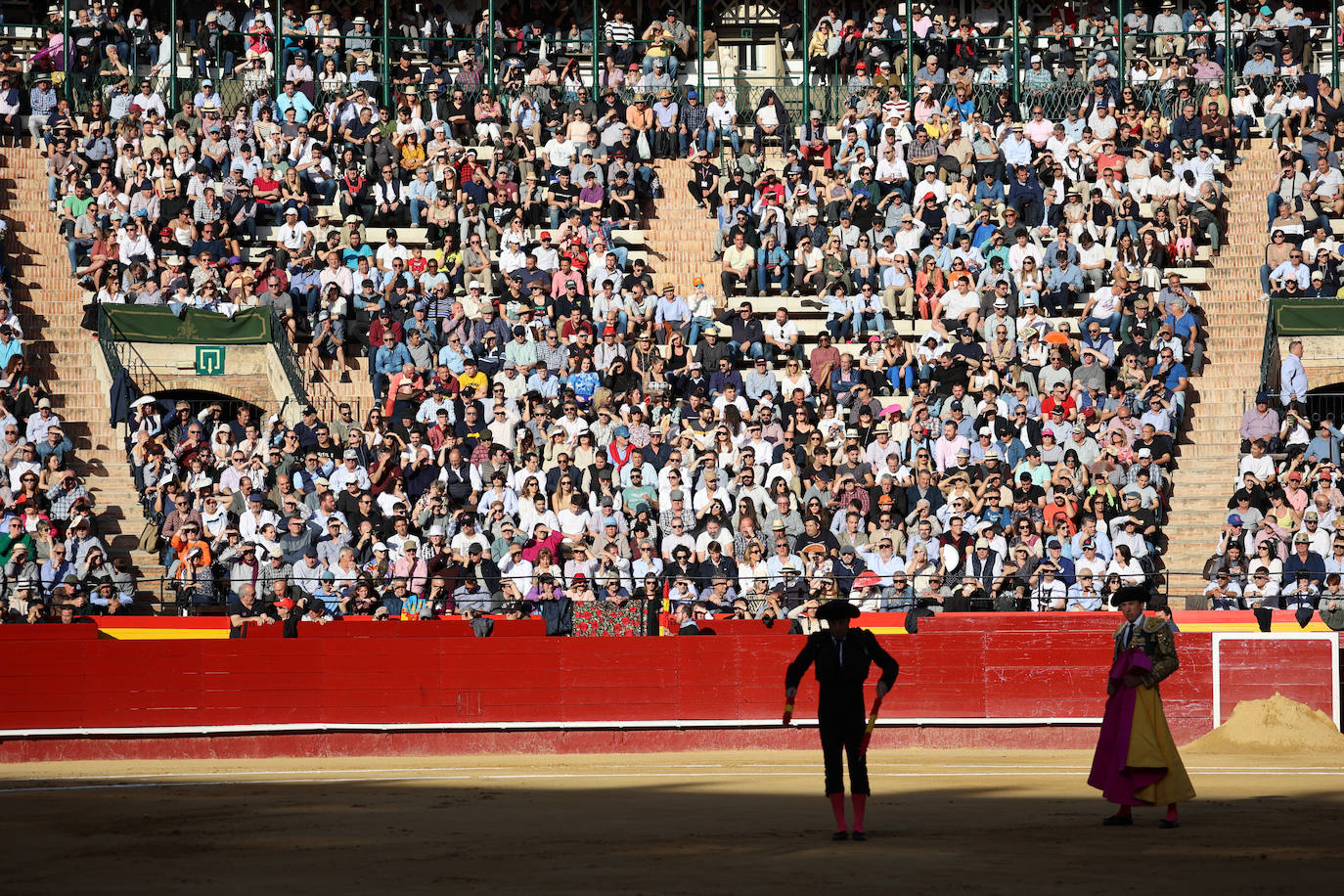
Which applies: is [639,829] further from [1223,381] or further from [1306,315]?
[1306,315]

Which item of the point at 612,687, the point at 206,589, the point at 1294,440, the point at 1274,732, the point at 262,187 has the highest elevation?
the point at 262,187

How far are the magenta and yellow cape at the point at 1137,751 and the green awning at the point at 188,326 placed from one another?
12.1 m

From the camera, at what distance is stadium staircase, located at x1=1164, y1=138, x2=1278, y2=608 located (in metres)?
18.6

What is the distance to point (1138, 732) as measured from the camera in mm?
10594

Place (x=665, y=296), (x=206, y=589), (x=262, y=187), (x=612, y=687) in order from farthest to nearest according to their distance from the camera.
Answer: (x=262, y=187) < (x=665, y=296) < (x=206, y=589) < (x=612, y=687)

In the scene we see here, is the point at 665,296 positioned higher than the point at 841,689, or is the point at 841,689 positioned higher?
the point at 665,296

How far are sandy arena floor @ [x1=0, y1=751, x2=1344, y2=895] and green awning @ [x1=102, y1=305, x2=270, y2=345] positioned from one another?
6375mm

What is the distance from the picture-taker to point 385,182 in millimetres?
22266

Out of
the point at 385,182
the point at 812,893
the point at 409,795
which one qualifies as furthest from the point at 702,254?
the point at 812,893

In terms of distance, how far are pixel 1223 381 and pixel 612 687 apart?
8500 millimetres

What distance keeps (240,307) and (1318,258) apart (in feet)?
39.0

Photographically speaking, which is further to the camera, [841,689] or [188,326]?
[188,326]

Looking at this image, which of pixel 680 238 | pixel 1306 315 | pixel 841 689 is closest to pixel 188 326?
pixel 680 238

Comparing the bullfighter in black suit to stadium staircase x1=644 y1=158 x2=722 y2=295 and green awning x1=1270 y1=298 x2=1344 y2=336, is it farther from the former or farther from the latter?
stadium staircase x1=644 y1=158 x2=722 y2=295
